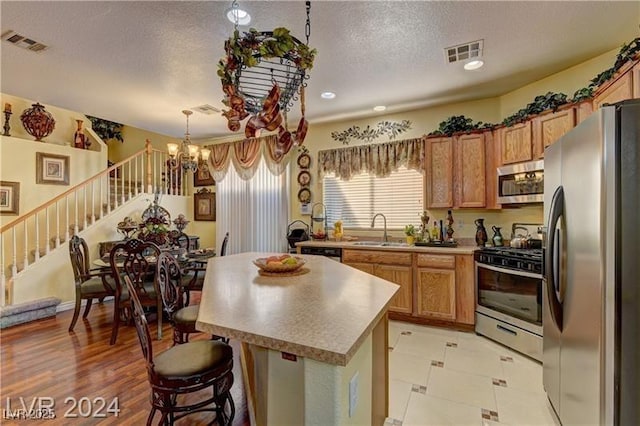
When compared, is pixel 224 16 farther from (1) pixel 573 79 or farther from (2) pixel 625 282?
(1) pixel 573 79

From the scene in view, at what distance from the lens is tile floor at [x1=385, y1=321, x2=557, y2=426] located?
2.01m

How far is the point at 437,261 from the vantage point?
3.53 metres

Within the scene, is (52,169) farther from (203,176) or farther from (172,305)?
(172,305)

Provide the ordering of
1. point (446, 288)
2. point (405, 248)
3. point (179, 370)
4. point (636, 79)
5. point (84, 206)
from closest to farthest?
point (179, 370), point (636, 79), point (446, 288), point (405, 248), point (84, 206)

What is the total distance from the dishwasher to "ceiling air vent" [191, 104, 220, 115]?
2.39m

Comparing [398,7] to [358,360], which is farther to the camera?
[398,7]

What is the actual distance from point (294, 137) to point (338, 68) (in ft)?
4.70

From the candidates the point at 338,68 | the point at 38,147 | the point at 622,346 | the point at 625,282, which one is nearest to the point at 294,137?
the point at 338,68

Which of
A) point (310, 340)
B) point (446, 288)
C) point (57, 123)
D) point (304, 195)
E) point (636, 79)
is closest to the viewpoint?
point (310, 340)

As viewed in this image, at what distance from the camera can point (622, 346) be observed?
128 centimetres

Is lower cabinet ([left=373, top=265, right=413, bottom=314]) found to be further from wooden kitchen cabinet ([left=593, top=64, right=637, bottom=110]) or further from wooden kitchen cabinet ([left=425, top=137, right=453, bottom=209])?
wooden kitchen cabinet ([left=593, top=64, right=637, bottom=110])

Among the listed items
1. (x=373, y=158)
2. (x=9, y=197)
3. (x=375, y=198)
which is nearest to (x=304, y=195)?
(x=375, y=198)

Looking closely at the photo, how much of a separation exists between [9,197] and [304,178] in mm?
4445

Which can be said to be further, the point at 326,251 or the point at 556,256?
the point at 326,251
